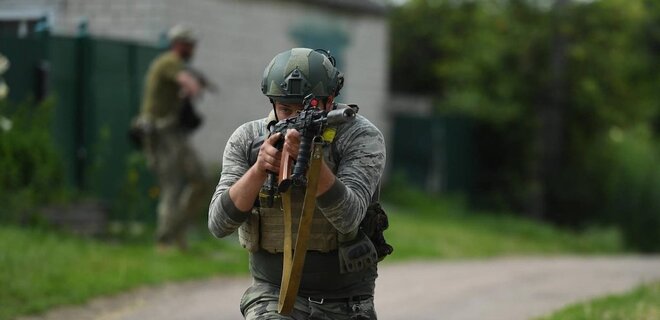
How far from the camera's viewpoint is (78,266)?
39.7 ft

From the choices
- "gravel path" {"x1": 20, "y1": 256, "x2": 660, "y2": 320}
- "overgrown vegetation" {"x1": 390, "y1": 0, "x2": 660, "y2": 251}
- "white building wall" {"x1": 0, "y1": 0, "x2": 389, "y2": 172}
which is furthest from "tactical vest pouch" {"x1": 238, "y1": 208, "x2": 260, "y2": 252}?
"overgrown vegetation" {"x1": 390, "y1": 0, "x2": 660, "y2": 251}

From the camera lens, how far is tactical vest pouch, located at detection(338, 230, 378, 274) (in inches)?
209

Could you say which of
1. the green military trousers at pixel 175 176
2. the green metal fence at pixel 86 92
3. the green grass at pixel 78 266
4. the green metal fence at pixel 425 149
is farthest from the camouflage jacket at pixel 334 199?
the green metal fence at pixel 425 149

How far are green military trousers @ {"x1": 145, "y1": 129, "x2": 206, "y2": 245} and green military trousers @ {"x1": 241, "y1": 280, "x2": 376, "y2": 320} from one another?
27.0 ft

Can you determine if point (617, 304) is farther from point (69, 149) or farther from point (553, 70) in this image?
point (553, 70)

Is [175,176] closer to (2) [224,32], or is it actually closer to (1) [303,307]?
(2) [224,32]

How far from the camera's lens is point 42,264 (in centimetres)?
1170

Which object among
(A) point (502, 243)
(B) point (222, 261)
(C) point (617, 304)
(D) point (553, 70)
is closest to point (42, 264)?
(B) point (222, 261)

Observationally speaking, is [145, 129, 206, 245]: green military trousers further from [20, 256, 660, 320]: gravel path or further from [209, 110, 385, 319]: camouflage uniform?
[209, 110, 385, 319]: camouflage uniform

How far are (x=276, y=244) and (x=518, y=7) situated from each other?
21302 mm

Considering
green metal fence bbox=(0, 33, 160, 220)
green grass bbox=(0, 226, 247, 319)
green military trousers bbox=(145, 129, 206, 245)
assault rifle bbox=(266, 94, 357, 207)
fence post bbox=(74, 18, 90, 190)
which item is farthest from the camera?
fence post bbox=(74, 18, 90, 190)

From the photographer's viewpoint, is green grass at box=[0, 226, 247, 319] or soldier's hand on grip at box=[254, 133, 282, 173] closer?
soldier's hand on grip at box=[254, 133, 282, 173]

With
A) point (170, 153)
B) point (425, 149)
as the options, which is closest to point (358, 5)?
point (425, 149)

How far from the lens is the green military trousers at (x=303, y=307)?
17.5 feet
